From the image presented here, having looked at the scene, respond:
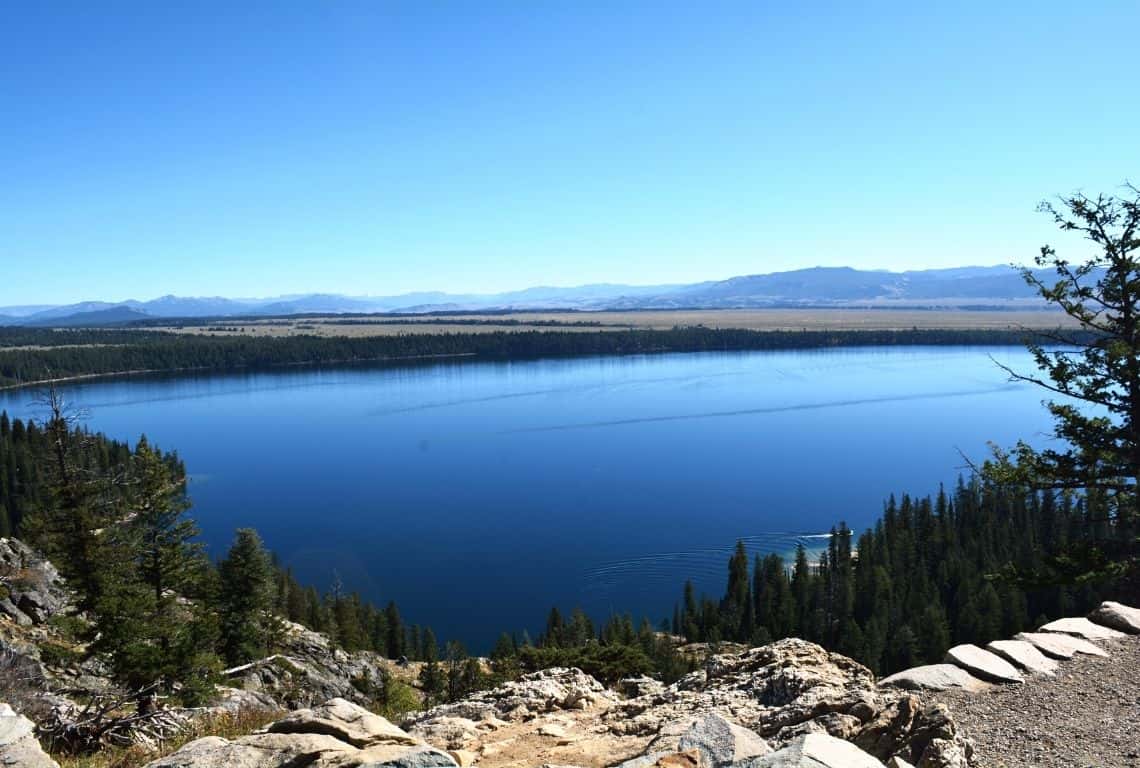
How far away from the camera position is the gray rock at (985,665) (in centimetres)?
872

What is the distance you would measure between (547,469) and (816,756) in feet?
225

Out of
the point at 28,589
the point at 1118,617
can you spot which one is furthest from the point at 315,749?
the point at 28,589

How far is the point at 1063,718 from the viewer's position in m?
7.91

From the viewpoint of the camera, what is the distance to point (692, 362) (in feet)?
586

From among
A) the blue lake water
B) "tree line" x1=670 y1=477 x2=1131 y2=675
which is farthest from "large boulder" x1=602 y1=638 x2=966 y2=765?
the blue lake water

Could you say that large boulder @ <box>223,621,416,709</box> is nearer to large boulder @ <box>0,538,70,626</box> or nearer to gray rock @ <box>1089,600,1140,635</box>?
large boulder @ <box>0,538,70,626</box>

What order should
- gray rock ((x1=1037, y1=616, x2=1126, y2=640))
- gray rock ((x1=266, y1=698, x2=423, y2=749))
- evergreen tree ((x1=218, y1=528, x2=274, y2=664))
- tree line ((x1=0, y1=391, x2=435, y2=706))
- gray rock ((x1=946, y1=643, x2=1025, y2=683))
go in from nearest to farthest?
gray rock ((x1=266, y1=698, x2=423, y2=749))
gray rock ((x1=946, y1=643, x2=1025, y2=683))
gray rock ((x1=1037, y1=616, x2=1126, y2=640))
tree line ((x1=0, y1=391, x2=435, y2=706))
evergreen tree ((x1=218, y1=528, x2=274, y2=664))

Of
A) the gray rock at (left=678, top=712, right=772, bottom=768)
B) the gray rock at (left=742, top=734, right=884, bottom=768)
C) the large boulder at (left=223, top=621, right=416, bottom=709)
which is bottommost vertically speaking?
the large boulder at (left=223, top=621, right=416, bottom=709)

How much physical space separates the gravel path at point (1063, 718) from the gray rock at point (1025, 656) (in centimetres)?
13

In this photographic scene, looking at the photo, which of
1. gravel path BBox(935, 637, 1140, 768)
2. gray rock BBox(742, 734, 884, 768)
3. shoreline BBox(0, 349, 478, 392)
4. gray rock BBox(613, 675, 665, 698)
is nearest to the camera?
gray rock BBox(742, 734, 884, 768)

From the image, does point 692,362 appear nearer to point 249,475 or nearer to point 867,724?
point 249,475

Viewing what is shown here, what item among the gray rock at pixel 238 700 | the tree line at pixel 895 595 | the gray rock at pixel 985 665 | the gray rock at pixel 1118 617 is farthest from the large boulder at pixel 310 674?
the tree line at pixel 895 595

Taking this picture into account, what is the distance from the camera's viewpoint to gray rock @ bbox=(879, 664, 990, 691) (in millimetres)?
8539

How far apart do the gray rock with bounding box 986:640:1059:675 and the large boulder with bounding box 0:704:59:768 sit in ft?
31.3
